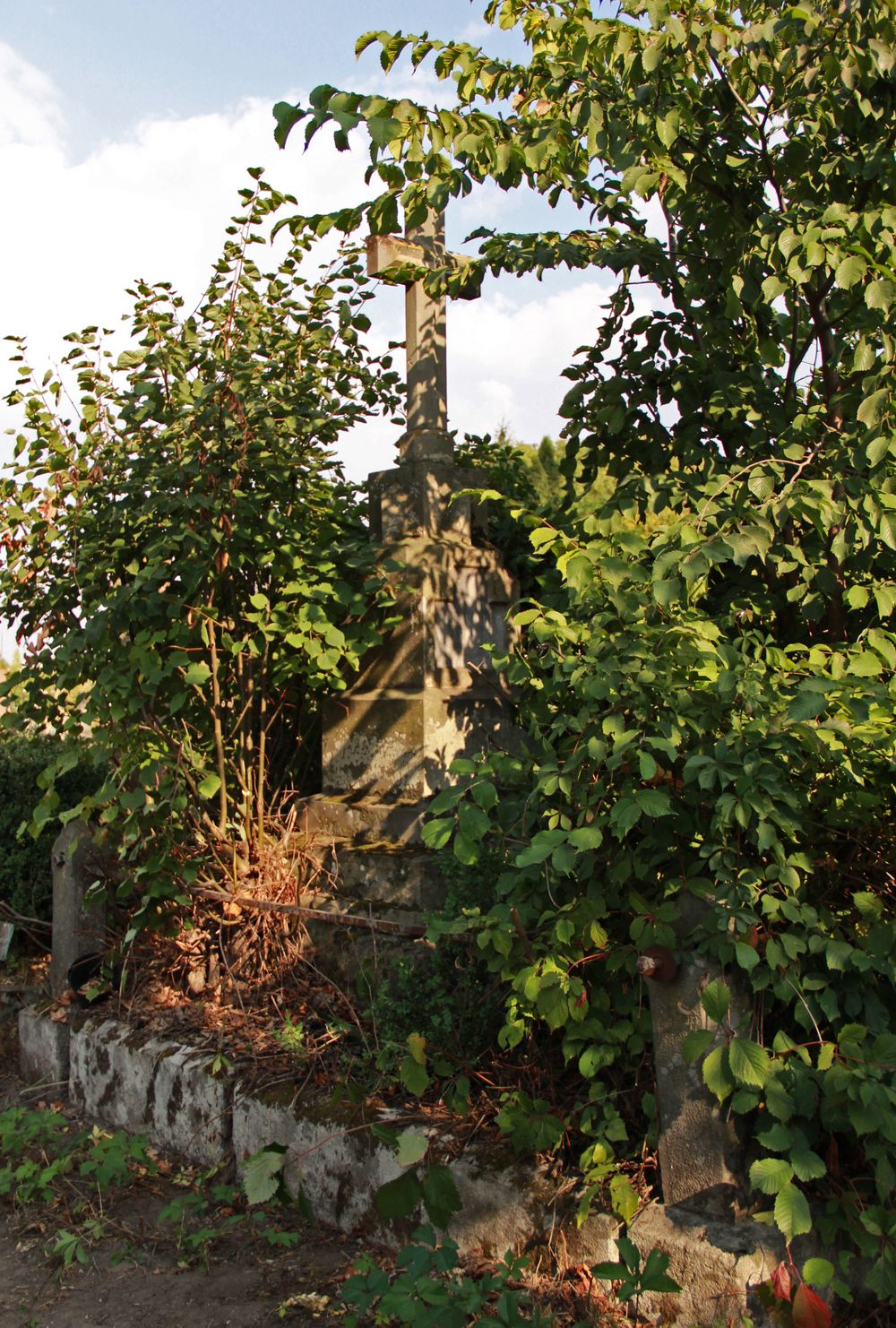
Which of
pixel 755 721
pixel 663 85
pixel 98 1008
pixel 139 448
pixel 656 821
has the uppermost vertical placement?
pixel 663 85

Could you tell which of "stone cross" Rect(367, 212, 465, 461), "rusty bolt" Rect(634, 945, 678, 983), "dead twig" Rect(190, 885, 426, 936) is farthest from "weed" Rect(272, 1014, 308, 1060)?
"stone cross" Rect(367, 212, 465, 461)

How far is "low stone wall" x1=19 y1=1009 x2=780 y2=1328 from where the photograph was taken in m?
2.41

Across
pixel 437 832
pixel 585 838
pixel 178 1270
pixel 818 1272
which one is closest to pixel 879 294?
pixel 585 838

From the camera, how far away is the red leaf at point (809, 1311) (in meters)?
2.09

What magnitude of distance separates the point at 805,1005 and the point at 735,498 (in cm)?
124

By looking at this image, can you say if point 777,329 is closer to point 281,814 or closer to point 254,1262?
point 281,814

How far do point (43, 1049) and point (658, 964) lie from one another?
2938 mm

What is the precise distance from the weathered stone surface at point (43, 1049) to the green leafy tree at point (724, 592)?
7.04 feet

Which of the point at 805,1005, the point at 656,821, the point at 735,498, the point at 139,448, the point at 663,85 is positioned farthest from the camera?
the point at 139,448

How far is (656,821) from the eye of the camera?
8.62 ft

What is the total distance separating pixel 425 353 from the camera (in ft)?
14.6

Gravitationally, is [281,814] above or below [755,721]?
below

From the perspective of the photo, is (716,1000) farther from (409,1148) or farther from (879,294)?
(879,294)

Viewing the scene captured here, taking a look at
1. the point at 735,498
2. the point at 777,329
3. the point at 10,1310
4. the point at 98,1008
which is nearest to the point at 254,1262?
the point at 10,1310
